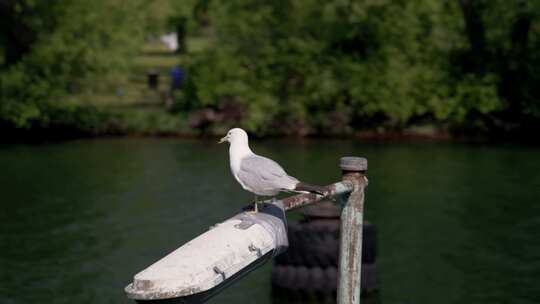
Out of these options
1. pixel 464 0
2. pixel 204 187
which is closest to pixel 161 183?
pixel 204 187

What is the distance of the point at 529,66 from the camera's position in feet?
106

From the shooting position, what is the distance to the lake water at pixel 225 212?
614 inches

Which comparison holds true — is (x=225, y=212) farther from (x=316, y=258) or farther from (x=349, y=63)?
(x=349, y=63)

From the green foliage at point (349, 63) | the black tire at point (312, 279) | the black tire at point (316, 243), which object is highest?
the green foliage at point (349, 63)

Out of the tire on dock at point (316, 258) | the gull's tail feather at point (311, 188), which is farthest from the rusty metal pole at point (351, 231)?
the tire on dock at point (316, 258)

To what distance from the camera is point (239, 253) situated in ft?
17.0

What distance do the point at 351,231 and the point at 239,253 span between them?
4.16ft

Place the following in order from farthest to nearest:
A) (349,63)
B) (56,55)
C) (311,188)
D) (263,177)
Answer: (349,63), (56,55), (263,177), (311,188)

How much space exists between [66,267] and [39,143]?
15.4m

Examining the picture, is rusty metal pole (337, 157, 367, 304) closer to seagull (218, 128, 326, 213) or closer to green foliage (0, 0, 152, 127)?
seagull (218, 128, 326, 213)

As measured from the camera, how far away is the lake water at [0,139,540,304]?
1560cm

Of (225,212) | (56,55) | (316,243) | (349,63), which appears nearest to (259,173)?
(316,243)

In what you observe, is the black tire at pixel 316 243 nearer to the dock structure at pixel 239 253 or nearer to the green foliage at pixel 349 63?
the dock structure at pixel 239 253

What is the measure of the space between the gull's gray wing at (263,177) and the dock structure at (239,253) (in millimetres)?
559
